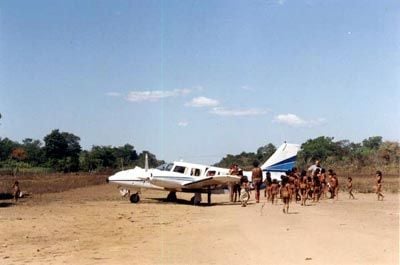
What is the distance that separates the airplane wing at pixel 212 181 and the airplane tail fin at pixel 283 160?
6.24 meters

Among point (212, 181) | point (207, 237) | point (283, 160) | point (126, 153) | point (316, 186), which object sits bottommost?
point (207, 237)

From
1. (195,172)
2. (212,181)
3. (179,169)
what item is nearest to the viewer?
(212,181)

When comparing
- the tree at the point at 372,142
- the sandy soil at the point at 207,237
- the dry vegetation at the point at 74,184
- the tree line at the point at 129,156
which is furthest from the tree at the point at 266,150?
the sandy soil at the point at 207,237

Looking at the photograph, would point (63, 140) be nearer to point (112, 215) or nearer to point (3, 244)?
point (112, 215)

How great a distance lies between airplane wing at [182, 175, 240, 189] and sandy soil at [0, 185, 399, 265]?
410 centimetres

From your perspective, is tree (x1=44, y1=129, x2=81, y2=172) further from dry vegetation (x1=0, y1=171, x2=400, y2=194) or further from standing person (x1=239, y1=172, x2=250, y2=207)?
standing person (x1=239, y1=172, x2=250, y2=207)

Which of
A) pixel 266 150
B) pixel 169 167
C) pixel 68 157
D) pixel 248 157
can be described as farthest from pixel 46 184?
pixel 266 150

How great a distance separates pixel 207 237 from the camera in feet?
39.6

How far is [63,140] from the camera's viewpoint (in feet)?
292

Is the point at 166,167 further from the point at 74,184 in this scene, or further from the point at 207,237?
the point at 74,184

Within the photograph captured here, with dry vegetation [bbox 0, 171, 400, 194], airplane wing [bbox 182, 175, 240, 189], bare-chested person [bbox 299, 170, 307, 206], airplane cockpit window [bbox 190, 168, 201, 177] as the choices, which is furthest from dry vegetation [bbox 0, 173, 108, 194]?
bare-chested person [bbox 299, 170, 307, 206]

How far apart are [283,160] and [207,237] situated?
702 inches

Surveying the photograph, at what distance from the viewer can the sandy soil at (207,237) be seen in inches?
369

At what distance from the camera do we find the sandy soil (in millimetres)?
9383
